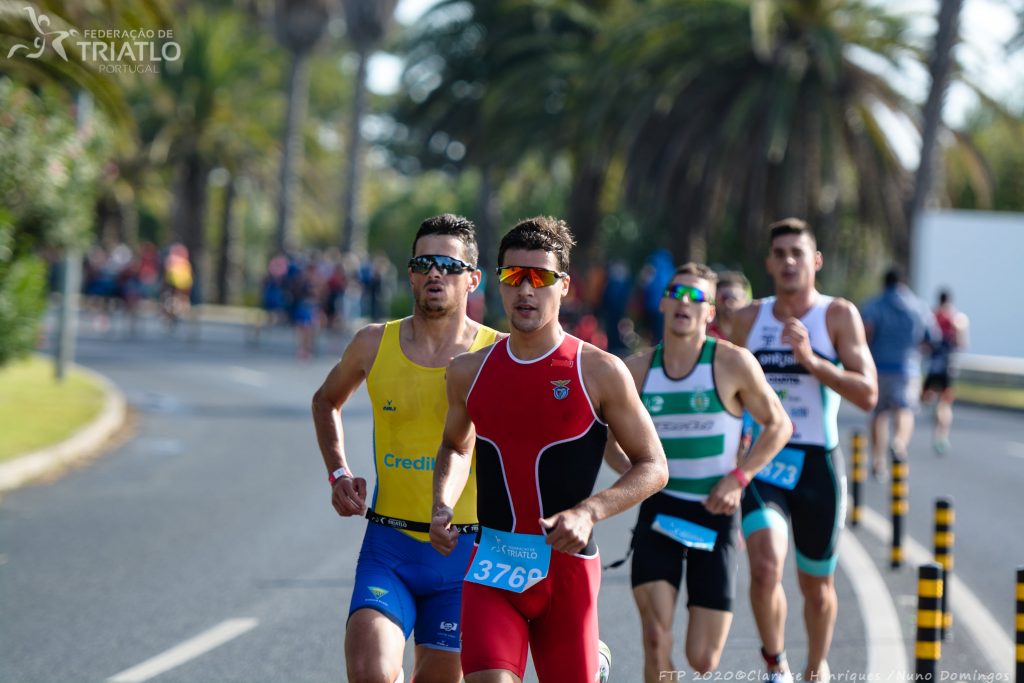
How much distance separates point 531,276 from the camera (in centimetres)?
462

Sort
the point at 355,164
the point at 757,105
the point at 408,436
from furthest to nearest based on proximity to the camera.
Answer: the point at 355,164
the point at 757,105
the point at 408,436

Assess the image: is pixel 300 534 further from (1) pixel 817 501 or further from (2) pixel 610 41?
(2) pixel 610 41

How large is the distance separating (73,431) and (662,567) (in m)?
11.1

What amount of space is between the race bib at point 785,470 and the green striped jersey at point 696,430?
2.36ft

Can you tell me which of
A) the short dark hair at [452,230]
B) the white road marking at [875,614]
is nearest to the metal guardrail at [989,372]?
the white road marking at [875,614]

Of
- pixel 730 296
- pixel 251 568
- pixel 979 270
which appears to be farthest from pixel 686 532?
pixel 979 270

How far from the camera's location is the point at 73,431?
630 inches

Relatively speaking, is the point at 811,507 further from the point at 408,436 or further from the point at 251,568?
the point at 251,568

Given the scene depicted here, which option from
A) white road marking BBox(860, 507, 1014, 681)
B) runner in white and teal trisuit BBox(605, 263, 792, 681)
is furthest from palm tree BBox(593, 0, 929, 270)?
runner in white and teal trisuit BBox(605, 263, 792, 681)

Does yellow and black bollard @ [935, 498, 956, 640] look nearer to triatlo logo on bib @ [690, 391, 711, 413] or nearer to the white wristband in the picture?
triatlo logo on bib @ [690, 391, 711, 413]

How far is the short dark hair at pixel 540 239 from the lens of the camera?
4652 millimetres

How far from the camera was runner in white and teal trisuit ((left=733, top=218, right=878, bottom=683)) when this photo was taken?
6.82 metres

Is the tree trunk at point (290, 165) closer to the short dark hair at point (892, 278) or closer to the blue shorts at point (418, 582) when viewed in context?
the short dark hair at point (892, 278)

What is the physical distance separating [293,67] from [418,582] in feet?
128
